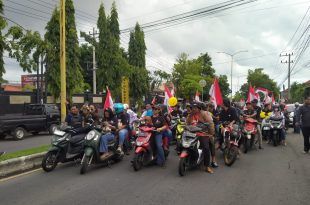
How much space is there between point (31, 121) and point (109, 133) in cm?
1085

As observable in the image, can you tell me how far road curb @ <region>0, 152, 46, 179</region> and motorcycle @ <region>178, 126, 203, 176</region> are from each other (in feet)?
13.3

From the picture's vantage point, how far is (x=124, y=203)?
602 centimetres

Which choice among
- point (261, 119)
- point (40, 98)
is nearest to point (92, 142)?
point (261, 119)

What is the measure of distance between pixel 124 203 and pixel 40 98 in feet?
84.4

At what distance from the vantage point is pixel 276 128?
1347 centimetres

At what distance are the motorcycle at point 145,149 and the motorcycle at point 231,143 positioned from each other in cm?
195

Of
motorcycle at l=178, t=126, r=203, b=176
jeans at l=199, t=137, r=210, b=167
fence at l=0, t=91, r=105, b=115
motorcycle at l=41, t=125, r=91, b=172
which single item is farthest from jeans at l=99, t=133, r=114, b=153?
fence at l=0, t=91, r=105, b=115

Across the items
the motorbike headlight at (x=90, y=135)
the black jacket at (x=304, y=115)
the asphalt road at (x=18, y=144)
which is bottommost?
the asphalt road at (x=18, y=144)

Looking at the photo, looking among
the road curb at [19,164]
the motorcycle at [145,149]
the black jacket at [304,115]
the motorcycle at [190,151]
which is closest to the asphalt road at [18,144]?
the road curb at [19,164]

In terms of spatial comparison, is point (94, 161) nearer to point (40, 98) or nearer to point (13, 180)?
point (13, 180)

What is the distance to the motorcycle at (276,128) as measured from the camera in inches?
531

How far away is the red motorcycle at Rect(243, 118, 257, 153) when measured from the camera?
11727 millimetres

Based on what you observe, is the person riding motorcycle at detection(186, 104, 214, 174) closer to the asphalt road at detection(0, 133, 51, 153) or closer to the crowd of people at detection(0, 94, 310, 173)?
the crowd of people at detection(0, 94, 310, 173)

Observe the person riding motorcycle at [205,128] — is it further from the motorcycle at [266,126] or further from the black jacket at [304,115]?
the motorcycle at [266,126]
